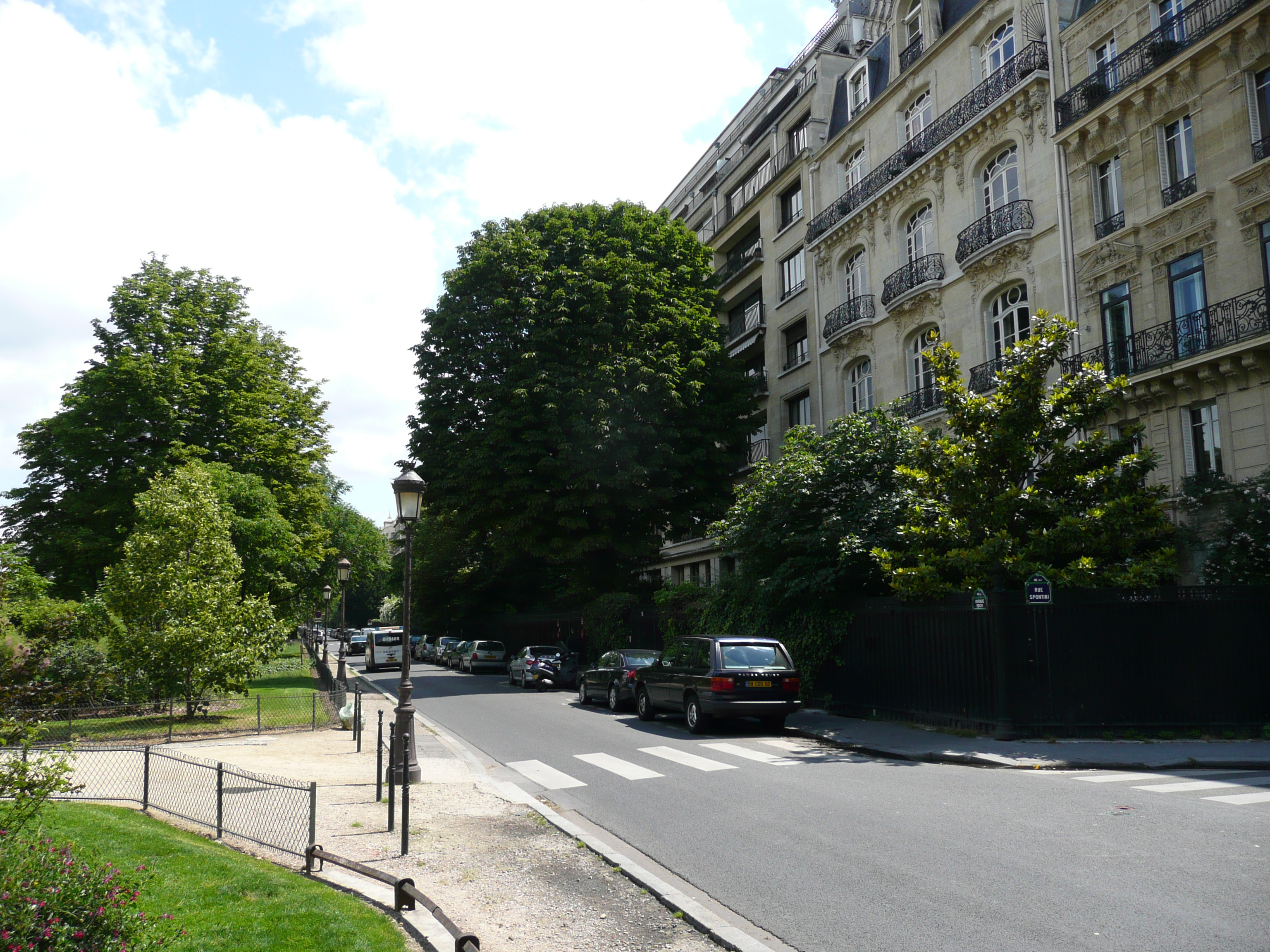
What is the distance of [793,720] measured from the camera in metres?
19.1

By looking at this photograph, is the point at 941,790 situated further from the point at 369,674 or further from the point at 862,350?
the point at 369,674

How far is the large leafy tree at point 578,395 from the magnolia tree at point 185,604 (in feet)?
35.8

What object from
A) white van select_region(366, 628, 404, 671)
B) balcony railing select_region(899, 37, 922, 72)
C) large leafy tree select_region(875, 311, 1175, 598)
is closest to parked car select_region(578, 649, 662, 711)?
large leafy tree select_region(875, 311, 1175, 598)

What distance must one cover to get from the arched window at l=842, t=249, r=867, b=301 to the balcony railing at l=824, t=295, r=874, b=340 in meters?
0.29

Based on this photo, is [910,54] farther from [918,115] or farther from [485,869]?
[485,869]

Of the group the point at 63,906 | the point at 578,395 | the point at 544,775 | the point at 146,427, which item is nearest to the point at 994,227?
the point at 578,395

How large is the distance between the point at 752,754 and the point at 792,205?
92.1ft

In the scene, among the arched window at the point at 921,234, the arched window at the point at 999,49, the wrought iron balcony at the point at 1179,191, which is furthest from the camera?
the arched window at the point at 921,234

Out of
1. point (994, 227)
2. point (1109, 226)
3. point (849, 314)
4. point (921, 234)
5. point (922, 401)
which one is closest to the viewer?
point (1109, 226)

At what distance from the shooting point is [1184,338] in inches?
766

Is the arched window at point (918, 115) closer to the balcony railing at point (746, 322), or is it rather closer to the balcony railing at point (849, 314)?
the balcony railing at point (849, 314)

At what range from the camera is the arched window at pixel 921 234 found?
2786cm

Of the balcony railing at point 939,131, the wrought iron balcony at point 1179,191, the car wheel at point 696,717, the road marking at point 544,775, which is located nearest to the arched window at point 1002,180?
the balcony railing at point 939,131

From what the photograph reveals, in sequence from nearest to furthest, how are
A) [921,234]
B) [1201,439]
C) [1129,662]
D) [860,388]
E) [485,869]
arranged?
[485,869] → [1129,662] → [1201,439] → [921,234] → [860,388]
